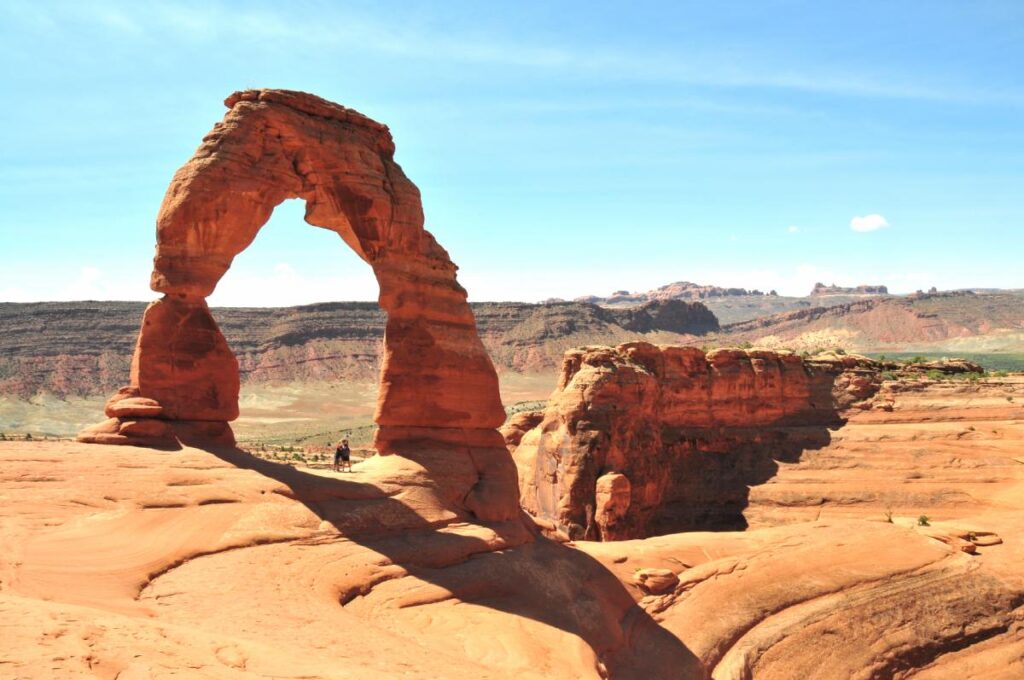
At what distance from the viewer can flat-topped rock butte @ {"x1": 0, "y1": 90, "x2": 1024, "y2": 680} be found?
12039 millimetres

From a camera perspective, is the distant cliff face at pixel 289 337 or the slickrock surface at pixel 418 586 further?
the distant cliff face at pixel 289 337

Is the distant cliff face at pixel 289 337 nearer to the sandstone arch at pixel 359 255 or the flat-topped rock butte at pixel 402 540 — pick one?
the flat-topped rock butte at pixel 402 540

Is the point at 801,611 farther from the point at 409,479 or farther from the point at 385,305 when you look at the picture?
the point at 385,305

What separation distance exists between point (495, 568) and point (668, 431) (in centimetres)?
2007

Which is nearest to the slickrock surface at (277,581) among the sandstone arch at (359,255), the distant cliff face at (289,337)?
the sandstone arch at (359,255)

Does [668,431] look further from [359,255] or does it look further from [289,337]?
[289,337]

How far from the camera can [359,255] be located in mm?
20609

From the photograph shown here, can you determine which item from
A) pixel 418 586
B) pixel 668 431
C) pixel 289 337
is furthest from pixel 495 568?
pixel 289 337

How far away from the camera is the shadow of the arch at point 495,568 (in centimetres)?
1658

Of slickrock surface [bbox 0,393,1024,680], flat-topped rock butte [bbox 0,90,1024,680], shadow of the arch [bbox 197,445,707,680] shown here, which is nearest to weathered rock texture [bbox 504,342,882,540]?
flat-topped rock butte [bbox 0,90,1024,680]

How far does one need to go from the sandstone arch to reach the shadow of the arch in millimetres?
1249

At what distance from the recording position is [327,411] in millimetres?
101875

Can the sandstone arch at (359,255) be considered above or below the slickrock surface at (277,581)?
above

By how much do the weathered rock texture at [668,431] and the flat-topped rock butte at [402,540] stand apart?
9.5 inches
